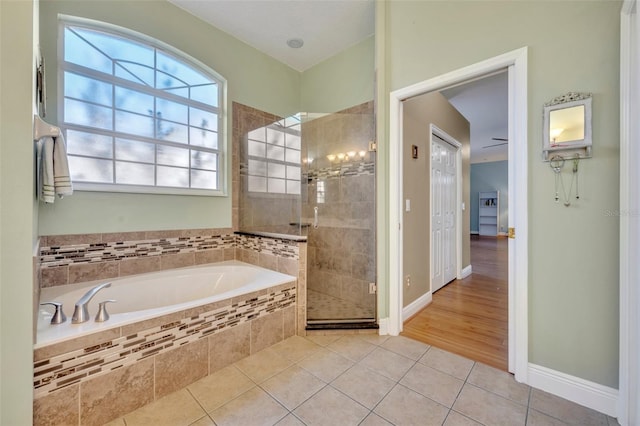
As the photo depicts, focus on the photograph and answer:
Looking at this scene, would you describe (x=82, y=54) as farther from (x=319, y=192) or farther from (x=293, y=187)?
(x=319, y=192)

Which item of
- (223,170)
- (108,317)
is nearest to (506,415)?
(108,317)

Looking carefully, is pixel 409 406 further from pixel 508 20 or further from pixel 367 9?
pixel 367 9

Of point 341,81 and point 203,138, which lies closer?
point 203,138

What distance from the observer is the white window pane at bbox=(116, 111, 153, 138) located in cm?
229

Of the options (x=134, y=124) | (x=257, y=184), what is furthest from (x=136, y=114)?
(x=257, y=184)

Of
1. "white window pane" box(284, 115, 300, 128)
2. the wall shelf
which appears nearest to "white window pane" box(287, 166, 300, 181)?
"white window pane" box(284, 115, 300, 128)

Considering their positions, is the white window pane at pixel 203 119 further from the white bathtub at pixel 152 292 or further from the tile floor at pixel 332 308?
the tile floor at pixel 332 308

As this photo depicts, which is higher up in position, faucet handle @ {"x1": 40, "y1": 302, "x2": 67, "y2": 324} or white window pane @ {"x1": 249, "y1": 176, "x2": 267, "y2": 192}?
white window pane @ {"x1": 249, "y1": 176, "x2": 267, "y2": 192}

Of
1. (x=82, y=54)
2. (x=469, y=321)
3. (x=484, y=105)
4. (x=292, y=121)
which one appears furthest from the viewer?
(x=484, y=105)

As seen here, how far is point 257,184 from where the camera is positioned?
10.2 feet

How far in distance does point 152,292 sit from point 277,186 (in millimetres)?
1633

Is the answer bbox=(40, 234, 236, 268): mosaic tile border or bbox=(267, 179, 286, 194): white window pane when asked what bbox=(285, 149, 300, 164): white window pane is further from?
bbox=(40, 234, 236, 268): mosaic tile border
